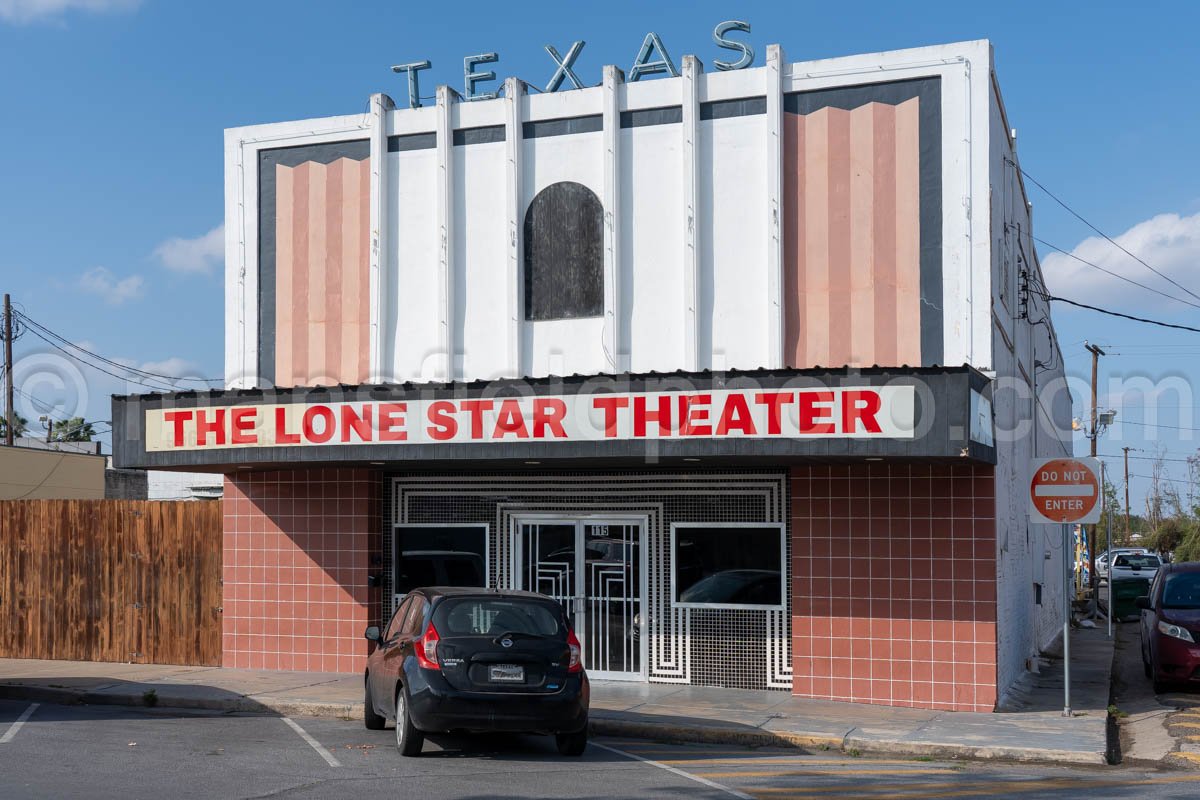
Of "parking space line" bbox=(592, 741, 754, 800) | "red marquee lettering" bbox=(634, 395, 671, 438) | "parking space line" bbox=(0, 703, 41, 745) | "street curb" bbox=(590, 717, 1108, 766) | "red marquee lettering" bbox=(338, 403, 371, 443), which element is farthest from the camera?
"red marquee lettering" bbox=(338, 403, 371, 443)

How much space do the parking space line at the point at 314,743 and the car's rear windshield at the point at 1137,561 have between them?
38923 mm

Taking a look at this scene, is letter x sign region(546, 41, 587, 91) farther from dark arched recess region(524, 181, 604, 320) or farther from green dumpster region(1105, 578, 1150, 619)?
green dumpster region(1105, 578, 1150, 619)

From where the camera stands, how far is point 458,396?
587 inches

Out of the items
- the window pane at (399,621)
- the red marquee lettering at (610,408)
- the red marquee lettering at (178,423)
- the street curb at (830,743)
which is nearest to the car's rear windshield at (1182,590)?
the street curb at (830,743)

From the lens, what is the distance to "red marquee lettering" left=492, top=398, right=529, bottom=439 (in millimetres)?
14617

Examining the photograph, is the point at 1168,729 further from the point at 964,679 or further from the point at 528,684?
the point at 528,684

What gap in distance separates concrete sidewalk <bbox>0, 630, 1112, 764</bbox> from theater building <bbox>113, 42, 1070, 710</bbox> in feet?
2.06

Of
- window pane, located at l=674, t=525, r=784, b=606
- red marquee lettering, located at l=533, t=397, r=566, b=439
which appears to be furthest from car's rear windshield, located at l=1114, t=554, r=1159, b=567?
red marquee lettering, located at l=533, t=397, r=566, b=439

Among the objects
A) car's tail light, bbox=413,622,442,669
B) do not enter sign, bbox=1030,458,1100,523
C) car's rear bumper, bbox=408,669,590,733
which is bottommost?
car's rear bumper, bbox=408,669,590,733

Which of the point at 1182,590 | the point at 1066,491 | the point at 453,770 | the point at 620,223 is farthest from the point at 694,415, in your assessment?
the point at 1182,590

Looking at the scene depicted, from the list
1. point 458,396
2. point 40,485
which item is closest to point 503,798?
point 458,396

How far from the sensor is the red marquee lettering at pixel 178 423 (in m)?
16.2

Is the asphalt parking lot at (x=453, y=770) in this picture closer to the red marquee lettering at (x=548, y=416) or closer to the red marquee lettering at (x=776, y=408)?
the red marquee lettering at (x=776, y=408)

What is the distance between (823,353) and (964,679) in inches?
161
